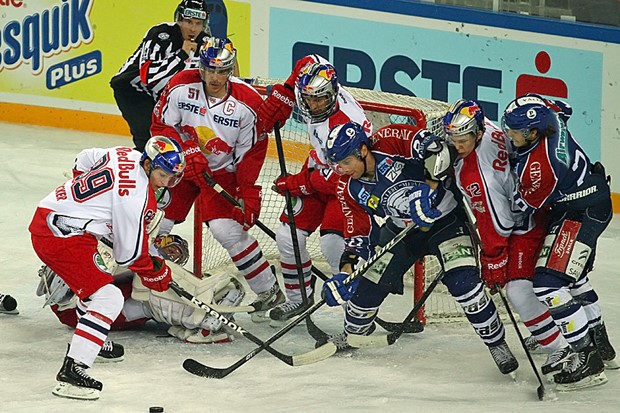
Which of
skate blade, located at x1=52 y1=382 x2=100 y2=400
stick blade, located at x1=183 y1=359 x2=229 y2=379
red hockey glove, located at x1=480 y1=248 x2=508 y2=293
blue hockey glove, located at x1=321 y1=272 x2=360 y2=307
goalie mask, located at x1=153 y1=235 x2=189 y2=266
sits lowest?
stick blade, located at x1=183 y1=359 x2=229 y2=379

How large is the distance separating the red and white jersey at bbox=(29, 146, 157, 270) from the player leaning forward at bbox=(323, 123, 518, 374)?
0.68m

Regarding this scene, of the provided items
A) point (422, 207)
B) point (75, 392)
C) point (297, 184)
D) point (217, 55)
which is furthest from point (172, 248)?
point (422, 207)

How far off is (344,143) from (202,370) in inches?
39.2

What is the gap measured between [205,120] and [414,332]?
4.00ft

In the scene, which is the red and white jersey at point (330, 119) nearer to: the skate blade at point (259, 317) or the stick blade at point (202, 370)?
the skate blade at point (259, 317)

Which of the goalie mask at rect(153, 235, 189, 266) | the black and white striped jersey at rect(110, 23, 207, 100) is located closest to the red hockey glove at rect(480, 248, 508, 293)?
the goalie mask at rect(153, 235, 189, 266)

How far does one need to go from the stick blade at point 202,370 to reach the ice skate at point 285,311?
68cm

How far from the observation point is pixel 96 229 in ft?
15.0

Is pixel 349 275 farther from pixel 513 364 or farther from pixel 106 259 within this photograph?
pixel 106 259

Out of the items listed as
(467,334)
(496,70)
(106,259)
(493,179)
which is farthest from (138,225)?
(496,70)

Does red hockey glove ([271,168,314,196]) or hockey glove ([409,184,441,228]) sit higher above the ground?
hockey glove ([409,184,441,228])

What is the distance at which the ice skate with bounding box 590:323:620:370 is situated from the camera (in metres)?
4.84

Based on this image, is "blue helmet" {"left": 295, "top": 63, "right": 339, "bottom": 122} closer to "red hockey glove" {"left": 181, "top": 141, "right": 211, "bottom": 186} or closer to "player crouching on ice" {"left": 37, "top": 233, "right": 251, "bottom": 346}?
"red hockey glove" {"left": 181, "top": 141, "right": 211, "bottom": 186}

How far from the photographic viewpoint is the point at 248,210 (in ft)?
17.7
